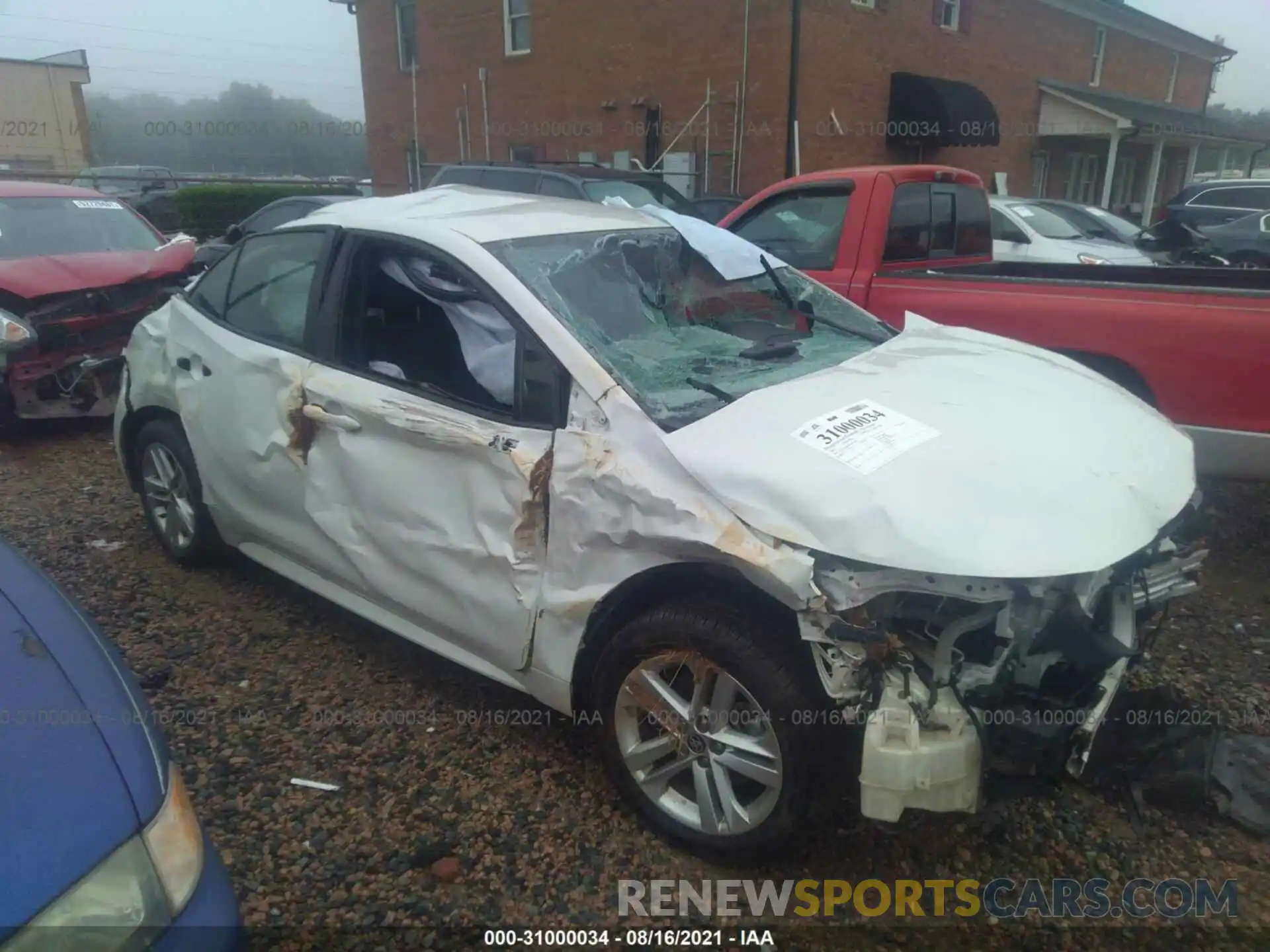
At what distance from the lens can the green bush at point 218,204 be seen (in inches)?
730

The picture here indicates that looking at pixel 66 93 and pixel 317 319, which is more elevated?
pixel 66 93

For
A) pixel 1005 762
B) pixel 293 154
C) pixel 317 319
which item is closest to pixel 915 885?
pixel 1005 762

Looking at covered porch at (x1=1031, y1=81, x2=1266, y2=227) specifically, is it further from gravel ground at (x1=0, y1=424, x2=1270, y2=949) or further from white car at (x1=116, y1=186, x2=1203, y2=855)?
white car at (x1=116, y1=186, x2=1203, y2=855)

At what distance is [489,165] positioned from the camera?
10.2m

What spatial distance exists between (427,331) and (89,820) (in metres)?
2.08

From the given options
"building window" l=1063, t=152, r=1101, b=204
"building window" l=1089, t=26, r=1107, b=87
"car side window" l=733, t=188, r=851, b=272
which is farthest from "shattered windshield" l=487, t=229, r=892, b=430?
"building window" l=1089, t=26, r=1107, b=87


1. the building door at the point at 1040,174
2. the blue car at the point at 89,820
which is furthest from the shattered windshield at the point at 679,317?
the building door at the point at 1040,174

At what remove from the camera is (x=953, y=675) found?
6.95 ft

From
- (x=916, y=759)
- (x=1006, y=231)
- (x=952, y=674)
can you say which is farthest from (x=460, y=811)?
(x=1006, y=231)

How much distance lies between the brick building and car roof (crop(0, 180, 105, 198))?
375 inches

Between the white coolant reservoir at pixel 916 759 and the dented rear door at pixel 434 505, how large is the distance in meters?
1.03

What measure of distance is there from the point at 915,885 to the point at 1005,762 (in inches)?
22.8

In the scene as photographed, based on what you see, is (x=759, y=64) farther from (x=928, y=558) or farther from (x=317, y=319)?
(x=928, y=558)

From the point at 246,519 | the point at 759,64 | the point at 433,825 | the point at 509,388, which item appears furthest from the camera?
the point at 759,64
